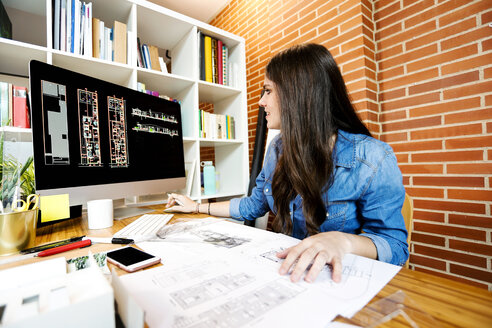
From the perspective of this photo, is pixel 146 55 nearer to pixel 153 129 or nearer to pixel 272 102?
pixel 153 129

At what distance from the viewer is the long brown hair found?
2.38ft

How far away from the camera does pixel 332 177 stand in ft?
2.38

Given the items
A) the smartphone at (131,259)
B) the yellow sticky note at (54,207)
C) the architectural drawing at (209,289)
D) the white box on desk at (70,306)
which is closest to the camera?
the white box on desk at (70,306)

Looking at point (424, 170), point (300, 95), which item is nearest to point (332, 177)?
point (300, 95)

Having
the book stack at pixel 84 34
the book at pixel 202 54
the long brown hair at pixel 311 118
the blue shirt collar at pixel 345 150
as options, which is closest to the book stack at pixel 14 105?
the book stack at pixel 84 34

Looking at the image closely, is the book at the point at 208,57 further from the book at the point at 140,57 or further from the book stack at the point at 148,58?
the book at the point at 140,57

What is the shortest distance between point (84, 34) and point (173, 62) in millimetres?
648

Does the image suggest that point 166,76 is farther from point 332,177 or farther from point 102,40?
point 332,177

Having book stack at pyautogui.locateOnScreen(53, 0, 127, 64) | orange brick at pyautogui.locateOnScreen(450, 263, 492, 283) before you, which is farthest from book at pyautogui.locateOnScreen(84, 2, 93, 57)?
orange brick at pyautogui.locateOnScreen(450, 263, 492, 283)

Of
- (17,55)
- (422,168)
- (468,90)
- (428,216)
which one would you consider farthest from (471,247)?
(17,55)

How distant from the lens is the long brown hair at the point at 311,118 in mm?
725

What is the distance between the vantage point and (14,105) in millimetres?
979

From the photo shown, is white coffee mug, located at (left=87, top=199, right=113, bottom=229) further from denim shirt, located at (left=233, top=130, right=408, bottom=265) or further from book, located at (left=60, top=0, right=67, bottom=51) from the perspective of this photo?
book, located at (left=60, top=0, right=67, bottom=51)

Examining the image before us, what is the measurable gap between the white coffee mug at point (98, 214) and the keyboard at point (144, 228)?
99mm
